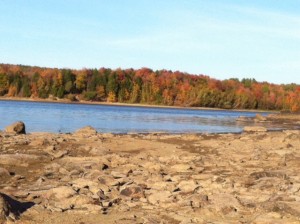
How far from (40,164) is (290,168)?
728 centimetres

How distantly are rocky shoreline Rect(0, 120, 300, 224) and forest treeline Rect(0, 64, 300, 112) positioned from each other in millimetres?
103892

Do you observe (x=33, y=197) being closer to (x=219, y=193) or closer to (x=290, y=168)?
(x=219, y=193)

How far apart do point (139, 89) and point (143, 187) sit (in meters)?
114

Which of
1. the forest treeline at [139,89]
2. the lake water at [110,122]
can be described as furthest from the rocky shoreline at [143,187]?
the forest treeline at [139,89]

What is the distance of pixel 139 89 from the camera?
123875 mm

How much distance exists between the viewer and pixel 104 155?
49.4ft

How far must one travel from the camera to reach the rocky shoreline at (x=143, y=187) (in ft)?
25.3

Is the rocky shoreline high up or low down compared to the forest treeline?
down

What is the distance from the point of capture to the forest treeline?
4604 inches

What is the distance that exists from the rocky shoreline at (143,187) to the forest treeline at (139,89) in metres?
104

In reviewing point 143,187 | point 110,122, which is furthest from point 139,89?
point 143,187

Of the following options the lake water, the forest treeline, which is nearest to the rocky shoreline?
the lake water

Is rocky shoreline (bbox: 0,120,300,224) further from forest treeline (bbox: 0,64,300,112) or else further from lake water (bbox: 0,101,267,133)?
forest treeline (bbox: 0,64,300,112)

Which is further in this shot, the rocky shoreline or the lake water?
the lake water
